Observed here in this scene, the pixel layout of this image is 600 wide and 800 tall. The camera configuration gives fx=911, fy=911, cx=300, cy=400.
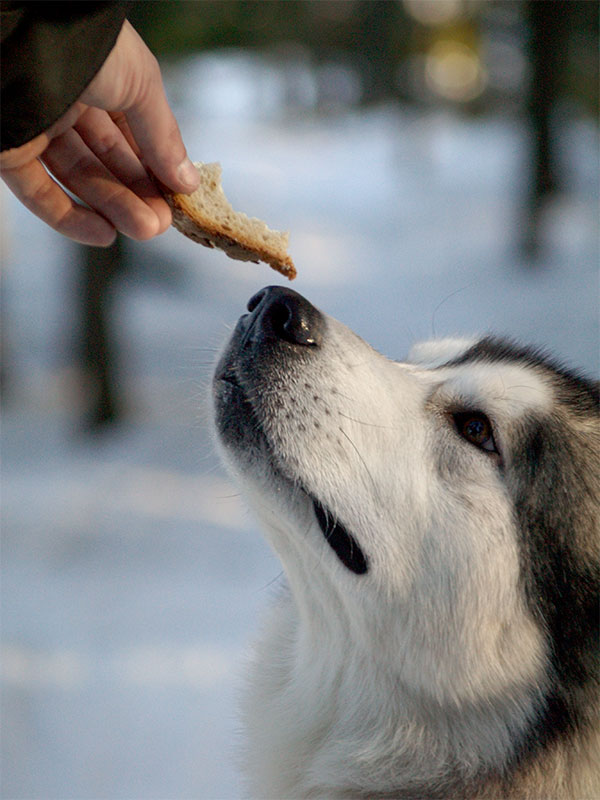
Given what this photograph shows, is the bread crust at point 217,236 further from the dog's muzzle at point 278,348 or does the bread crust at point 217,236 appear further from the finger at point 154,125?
the dog's muzzle at point 278,348

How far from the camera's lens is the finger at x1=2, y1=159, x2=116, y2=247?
6.90 feet

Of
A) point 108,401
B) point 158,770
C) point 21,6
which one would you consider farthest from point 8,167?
point 108,401

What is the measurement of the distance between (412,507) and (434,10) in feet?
65.2

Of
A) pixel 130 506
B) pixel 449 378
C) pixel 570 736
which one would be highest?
pixel 449 378

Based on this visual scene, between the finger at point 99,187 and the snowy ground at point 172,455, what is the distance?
18.5 inches

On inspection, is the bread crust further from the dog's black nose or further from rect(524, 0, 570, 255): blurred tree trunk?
rect(524, 0, 570, 255): blurred tree trunk

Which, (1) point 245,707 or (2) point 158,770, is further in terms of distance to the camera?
(2) point 158,770

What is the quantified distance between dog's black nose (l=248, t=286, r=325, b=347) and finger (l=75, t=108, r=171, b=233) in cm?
34

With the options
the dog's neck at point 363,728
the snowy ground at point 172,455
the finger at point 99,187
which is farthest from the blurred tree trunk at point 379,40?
the dog's neck at point 363,728

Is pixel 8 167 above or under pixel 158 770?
above

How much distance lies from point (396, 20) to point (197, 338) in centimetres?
1275

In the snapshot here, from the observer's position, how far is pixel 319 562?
78.7 inches

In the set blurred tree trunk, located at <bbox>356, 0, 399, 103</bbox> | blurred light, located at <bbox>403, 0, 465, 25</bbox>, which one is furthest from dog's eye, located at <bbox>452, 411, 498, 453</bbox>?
blurred light, located at <bbox>403, 0, 465, 25</bbox>

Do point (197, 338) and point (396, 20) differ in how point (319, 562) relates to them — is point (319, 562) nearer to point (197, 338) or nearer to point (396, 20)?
point (197, 338)
